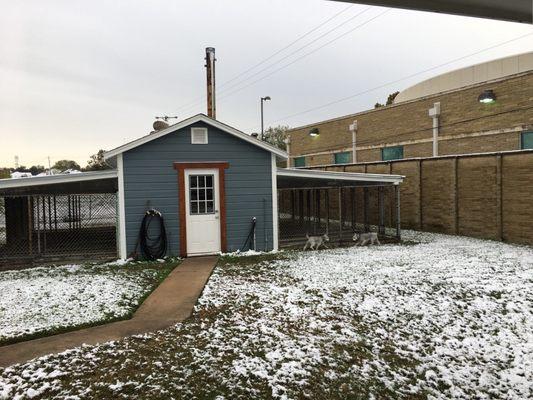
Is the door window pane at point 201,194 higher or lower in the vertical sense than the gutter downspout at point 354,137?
lower

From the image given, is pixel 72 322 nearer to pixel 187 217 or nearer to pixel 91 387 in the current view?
pixel 91 387

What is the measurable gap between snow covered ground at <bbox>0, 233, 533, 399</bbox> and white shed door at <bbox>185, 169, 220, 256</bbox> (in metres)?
2.86

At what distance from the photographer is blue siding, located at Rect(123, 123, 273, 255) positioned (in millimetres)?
10352

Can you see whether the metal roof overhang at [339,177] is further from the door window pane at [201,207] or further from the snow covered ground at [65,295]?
the snow covered ground at [65,295]

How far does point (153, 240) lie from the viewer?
1038cm

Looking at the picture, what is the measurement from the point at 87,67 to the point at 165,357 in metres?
15.3

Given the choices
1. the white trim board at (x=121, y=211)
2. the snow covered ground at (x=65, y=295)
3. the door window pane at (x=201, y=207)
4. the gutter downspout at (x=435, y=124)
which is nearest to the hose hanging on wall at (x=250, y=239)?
the door window pane at (x=201, y=207)

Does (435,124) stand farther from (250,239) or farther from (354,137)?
(250,239)

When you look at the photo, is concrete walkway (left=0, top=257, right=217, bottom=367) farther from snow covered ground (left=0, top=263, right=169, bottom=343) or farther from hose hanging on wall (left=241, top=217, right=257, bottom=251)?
hose hanging on wall (left=241, top=217, right=257, bottom=251)

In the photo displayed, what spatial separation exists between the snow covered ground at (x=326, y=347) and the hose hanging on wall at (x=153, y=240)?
9.54 feet

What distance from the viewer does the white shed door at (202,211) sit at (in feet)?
35.1

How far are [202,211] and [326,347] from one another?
6729 mm

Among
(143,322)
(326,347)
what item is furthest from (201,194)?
(326,347)

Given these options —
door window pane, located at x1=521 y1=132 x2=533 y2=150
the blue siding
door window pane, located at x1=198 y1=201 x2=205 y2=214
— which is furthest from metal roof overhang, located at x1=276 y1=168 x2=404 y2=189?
door window pane, located at x1=521 y1=132 x2=533 y2=150
